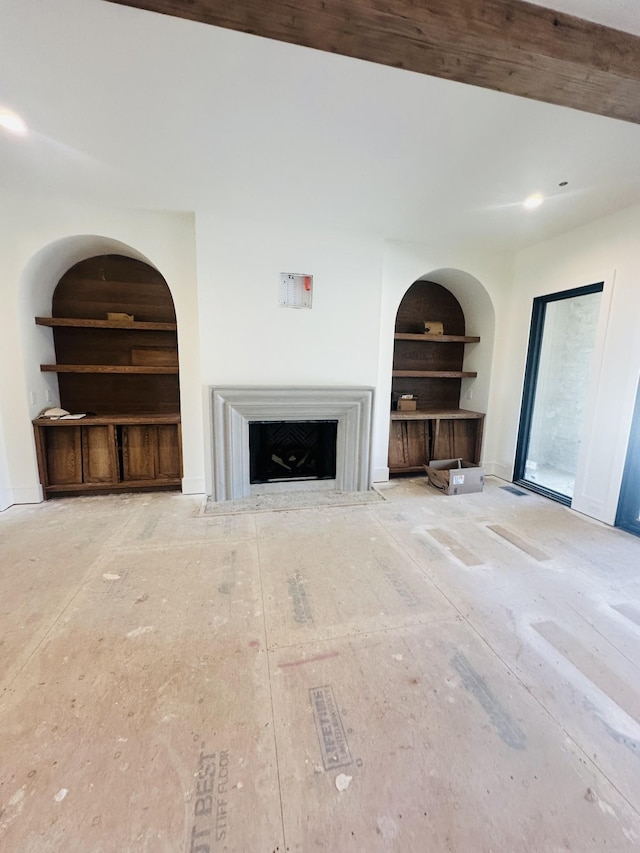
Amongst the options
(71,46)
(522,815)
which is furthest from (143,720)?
(71,46)

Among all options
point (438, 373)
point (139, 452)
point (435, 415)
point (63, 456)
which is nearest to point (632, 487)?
point (435, 415)

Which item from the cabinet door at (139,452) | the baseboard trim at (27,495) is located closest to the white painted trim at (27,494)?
the baseboard trim at (27,495)

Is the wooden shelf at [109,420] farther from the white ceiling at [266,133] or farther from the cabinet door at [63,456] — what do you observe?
the white ceiling at [266,133]

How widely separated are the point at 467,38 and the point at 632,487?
327 centimetres

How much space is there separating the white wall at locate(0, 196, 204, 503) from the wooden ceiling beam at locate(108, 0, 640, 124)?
2.14 metres

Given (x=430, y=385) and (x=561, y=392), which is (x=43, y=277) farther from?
(x=561, y=392)

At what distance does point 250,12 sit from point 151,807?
260cm

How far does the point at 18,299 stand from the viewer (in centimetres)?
294

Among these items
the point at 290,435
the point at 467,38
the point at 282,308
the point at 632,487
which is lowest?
the point at 632,487

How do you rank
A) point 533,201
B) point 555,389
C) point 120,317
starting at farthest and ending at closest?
point 555,389, point 120,317, point 533,201

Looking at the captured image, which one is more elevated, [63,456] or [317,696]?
[63,456]

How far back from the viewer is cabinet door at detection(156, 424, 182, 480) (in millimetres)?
3502

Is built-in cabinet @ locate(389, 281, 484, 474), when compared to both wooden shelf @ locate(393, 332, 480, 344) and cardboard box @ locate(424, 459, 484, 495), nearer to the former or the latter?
wooden shelf @ locate(393, 332, 480, 344)

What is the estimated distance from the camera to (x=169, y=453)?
3537 millimetres
